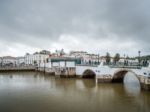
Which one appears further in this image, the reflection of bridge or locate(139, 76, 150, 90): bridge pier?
the reflection of bridge

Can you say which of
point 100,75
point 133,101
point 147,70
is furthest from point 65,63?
point 133,101

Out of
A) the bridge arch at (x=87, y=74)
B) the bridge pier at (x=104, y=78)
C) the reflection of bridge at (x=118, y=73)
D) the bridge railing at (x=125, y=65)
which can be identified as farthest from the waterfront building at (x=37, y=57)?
the bridge railing at (x=125, y=65)

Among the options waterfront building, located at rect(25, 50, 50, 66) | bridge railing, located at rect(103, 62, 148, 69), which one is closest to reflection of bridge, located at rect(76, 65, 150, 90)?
bridge railing, located at rect(103, 62, 148, 69)

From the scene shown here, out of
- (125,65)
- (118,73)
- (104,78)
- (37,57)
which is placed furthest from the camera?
(37,57)

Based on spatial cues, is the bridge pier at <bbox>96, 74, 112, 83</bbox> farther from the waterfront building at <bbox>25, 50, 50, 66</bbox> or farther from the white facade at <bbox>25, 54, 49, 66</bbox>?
the waterfront building at <bbox>25, 50, 50, 66</bbox>

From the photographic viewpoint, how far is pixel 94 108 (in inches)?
553

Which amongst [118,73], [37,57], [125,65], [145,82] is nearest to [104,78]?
[118,73]

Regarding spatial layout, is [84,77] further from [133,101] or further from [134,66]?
[133,101]

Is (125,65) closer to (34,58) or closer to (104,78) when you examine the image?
(104,78)

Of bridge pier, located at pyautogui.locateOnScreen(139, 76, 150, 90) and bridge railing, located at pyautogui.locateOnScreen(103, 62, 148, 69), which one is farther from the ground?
bridge railing, located at pyautogui.locateOnScreen(103, 62, 148, 69)

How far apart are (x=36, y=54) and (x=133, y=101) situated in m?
95.1

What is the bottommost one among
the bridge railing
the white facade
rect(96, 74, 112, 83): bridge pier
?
rect(96, 74, 112, 83): bridge pier

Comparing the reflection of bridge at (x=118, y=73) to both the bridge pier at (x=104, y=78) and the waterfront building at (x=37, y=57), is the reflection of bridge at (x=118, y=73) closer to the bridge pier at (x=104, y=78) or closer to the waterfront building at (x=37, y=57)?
the bridge pier at (x=104, y=78)


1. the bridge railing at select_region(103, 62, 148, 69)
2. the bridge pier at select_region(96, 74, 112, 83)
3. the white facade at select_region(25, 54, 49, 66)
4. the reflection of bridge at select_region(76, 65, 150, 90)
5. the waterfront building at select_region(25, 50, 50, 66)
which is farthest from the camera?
the waterfront building at select_region(25, 50, 50, 66)
